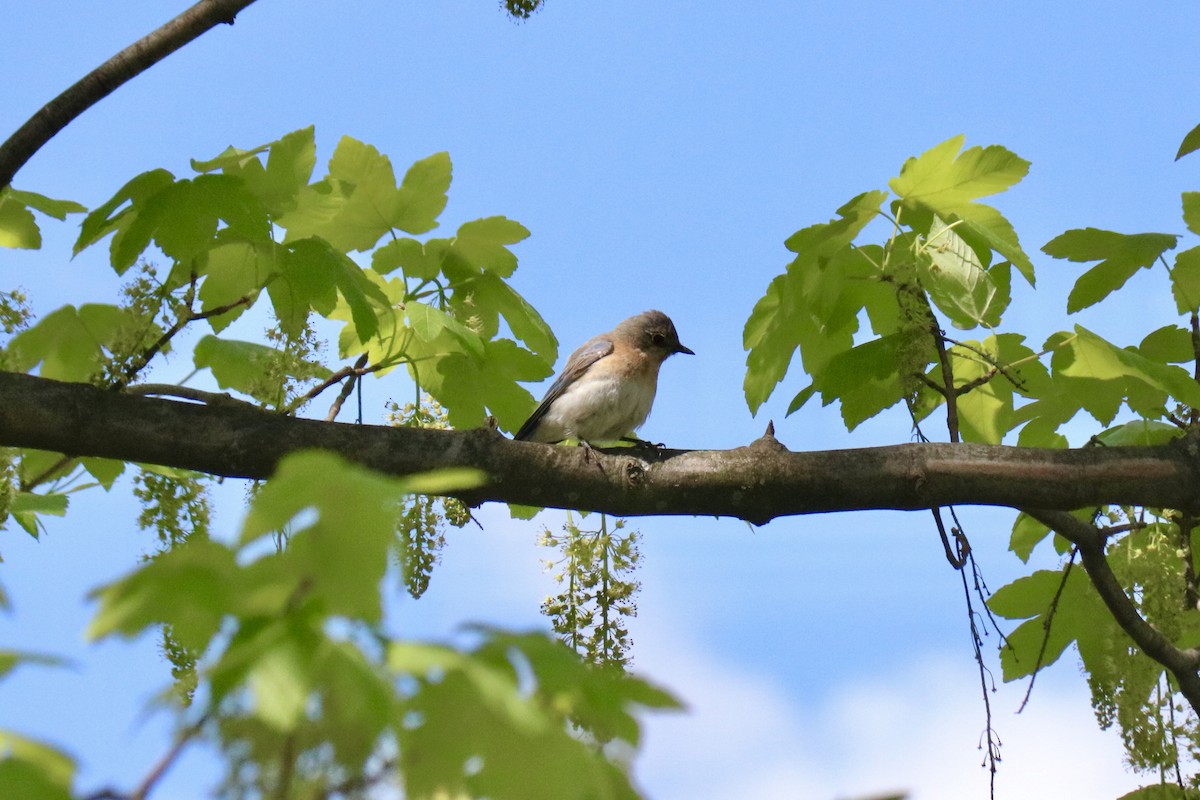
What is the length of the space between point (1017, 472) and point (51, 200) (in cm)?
344

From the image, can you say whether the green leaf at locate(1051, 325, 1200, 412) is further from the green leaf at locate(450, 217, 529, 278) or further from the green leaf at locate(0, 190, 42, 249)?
the green leaf at locate(0, 190, 42, 249)

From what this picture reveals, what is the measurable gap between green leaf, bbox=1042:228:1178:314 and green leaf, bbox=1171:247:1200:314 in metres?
0.07

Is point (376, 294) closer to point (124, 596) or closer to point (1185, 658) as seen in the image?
point (124, 596)

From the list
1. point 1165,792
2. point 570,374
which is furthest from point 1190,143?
point 570,374

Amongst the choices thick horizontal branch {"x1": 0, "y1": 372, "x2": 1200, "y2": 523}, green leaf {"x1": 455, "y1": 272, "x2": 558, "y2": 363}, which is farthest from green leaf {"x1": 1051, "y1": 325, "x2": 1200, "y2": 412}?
green leaf {"x1": 455, "y1": 272, "x2": 558, "y2": 363}

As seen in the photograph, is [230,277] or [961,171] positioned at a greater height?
[961,171]

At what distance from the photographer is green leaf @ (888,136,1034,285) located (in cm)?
369

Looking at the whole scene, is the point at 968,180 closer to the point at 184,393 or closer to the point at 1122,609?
the point at 1122,609

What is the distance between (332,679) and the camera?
120cm

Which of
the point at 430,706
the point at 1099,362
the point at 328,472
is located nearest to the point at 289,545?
the point at 328,472

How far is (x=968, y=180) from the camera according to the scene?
12.3 ft

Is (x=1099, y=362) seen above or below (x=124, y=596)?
above

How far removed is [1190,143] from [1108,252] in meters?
0.45

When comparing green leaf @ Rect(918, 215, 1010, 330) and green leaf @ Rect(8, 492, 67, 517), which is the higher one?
green leaf @ Rect(918, 215, 1010, 330)
